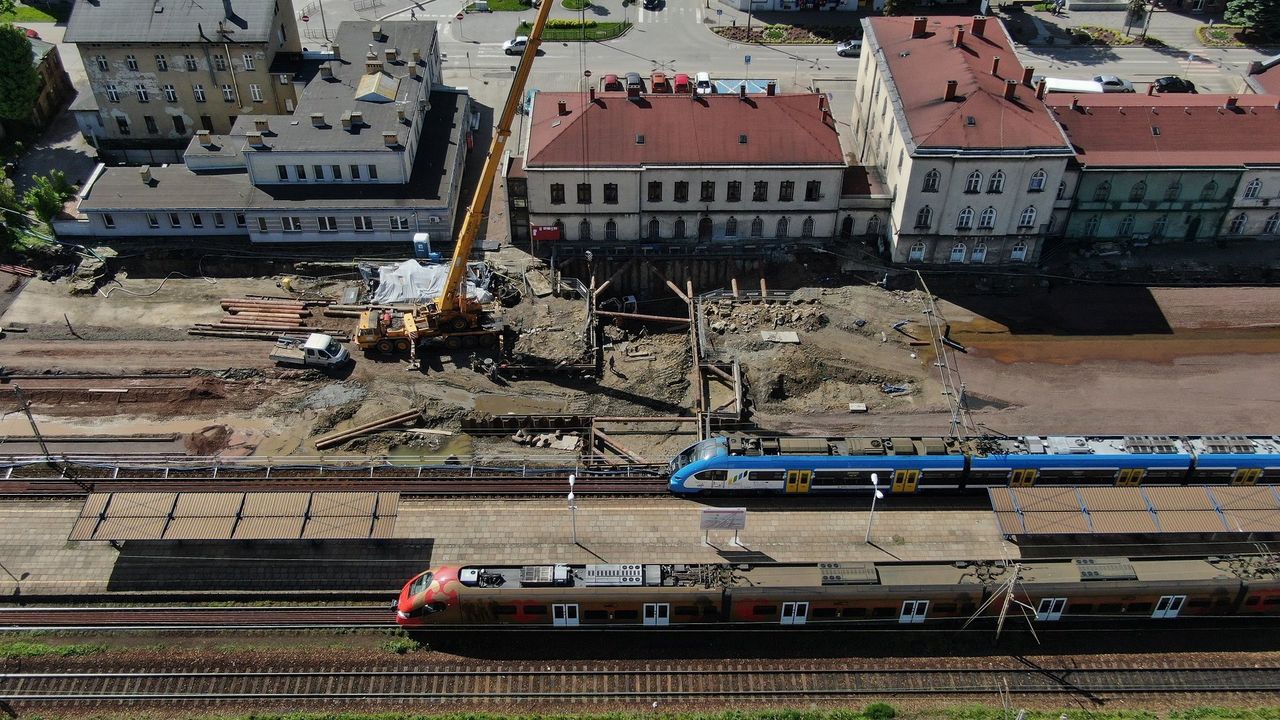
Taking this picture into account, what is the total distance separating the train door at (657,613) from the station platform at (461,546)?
205 inches

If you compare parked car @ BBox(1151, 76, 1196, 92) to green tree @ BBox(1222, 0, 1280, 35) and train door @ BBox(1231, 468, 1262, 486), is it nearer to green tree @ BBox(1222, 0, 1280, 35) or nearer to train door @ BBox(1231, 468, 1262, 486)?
green tree @ BBox(1222, 0, 1280, 35)

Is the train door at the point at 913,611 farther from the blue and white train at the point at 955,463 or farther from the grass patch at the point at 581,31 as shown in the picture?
the grass patch at the point at 581,31

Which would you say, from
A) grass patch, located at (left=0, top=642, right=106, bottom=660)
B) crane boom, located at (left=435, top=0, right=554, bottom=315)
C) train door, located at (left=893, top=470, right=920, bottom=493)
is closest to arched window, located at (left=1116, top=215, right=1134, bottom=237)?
train door, located at (left=893, top=470, right=920, bottom=493)

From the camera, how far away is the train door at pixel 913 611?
5178 centimetres

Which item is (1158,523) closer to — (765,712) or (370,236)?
(765,712)

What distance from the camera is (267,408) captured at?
69062 mm

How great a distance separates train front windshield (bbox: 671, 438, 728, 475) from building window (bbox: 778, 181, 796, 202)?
29.8 meters

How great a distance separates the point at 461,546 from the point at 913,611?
85.5 feet

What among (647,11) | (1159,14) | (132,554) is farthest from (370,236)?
(1159,14)

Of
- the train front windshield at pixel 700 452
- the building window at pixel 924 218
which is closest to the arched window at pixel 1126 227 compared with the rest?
the building window at pixel 924 218

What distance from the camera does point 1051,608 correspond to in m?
52.6

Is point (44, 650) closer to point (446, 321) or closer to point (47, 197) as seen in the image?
point (446, 321)

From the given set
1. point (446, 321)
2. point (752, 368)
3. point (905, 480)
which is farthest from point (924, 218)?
point (446, 321)

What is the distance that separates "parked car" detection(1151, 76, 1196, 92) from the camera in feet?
345
